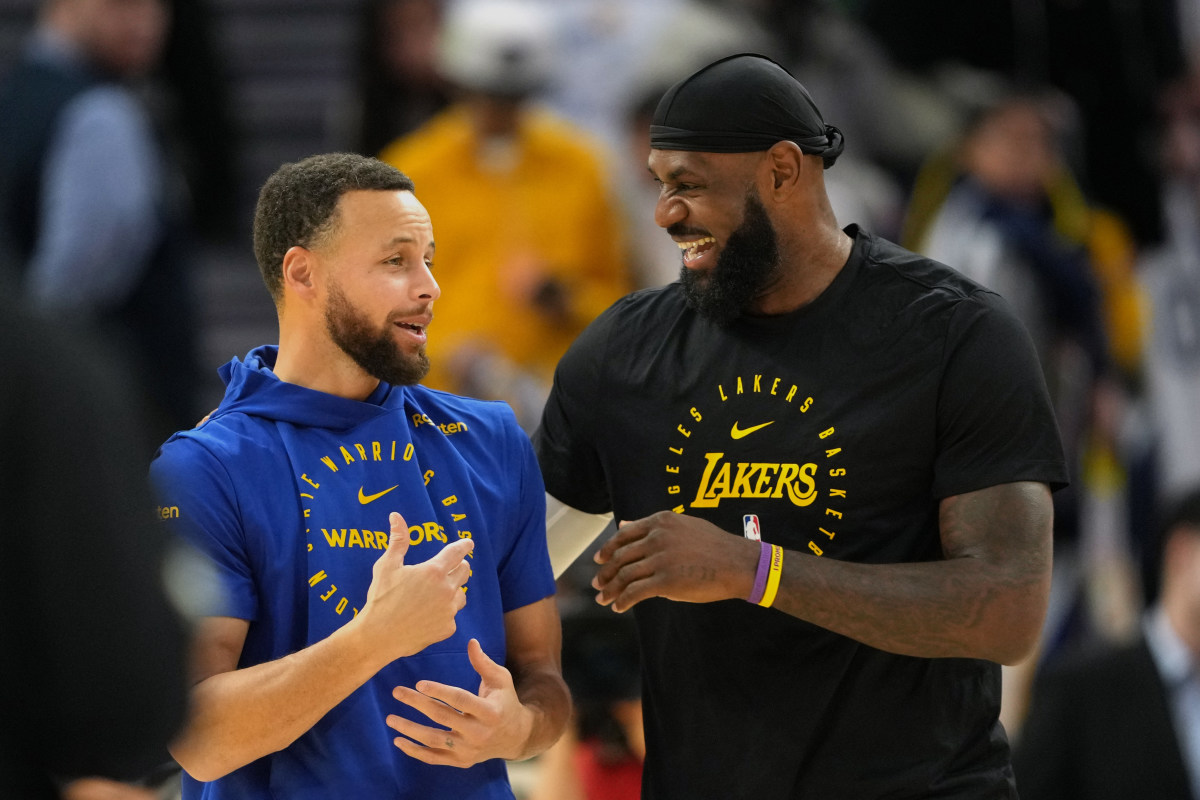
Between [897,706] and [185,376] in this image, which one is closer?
[897,706]

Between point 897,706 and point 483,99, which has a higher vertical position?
point 483,99

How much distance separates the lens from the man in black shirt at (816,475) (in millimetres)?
2904

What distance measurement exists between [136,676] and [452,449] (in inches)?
49.1

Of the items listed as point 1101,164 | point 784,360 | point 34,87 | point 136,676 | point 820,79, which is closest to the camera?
point 136,676

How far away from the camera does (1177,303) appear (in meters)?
7.48

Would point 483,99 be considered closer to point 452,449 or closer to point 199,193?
point 199,193

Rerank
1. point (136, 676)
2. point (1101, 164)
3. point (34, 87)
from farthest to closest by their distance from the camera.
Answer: point (1101, 164)
point (34, 87)
point (136, 676)

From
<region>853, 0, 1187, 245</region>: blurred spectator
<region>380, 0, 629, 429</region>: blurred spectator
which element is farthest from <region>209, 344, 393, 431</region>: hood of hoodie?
<region>853, 0, 1187, 245</region>: blurred spectator

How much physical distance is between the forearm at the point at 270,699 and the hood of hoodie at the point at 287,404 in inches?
15.5

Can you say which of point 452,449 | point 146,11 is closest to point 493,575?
point 452,449

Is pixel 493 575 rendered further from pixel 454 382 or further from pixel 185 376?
pixel 185 376

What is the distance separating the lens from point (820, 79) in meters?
7.02

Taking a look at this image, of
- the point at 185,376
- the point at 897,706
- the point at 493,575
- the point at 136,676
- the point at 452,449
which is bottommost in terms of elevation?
the point at 185,376

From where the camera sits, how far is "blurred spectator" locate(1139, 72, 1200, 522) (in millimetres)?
7301
